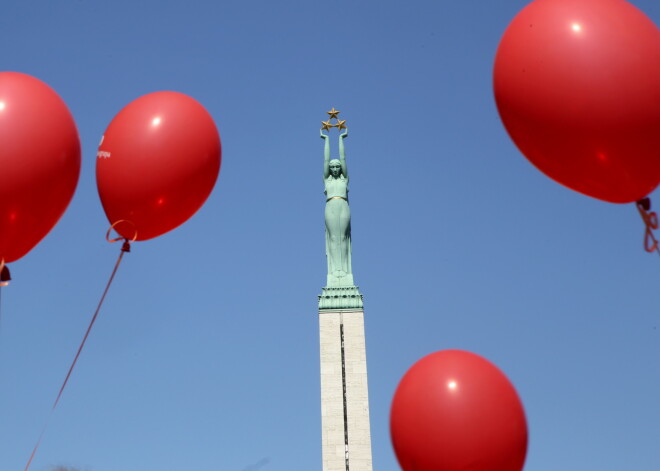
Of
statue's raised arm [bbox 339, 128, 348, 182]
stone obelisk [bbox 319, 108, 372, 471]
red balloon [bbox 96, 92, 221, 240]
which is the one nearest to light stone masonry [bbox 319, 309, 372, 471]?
stone obelisk [bbox 319, 108, 372, 471]

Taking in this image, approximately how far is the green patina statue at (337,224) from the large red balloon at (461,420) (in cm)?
2247

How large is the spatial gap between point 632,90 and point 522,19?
86 cm

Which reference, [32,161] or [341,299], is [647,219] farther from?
[341,299]

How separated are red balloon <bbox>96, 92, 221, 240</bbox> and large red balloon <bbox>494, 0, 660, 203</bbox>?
7.57 ft

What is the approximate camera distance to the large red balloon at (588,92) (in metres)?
5.85

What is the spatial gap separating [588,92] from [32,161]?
3.54 metres

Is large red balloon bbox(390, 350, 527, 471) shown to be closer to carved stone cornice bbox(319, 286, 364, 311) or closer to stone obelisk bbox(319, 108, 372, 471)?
stone obelisk bbox(319, 108, 372, 471)

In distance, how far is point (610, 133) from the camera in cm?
589

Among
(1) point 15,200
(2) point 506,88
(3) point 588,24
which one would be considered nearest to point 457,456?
(2) point 506,88

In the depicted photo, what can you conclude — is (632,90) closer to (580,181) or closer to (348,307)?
(580,181)

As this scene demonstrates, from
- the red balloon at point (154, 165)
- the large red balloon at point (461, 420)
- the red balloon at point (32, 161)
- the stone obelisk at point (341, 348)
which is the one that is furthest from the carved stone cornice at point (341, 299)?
the large red balloon at point (461, 420)

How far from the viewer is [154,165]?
23.2ft

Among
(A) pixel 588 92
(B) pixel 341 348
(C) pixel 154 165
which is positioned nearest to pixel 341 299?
(B) pixel 341 348

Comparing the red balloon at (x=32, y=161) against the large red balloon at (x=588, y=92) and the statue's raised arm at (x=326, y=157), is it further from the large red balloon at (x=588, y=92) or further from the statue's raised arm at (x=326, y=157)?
the statue's raised arm at (x=326, y=157)
